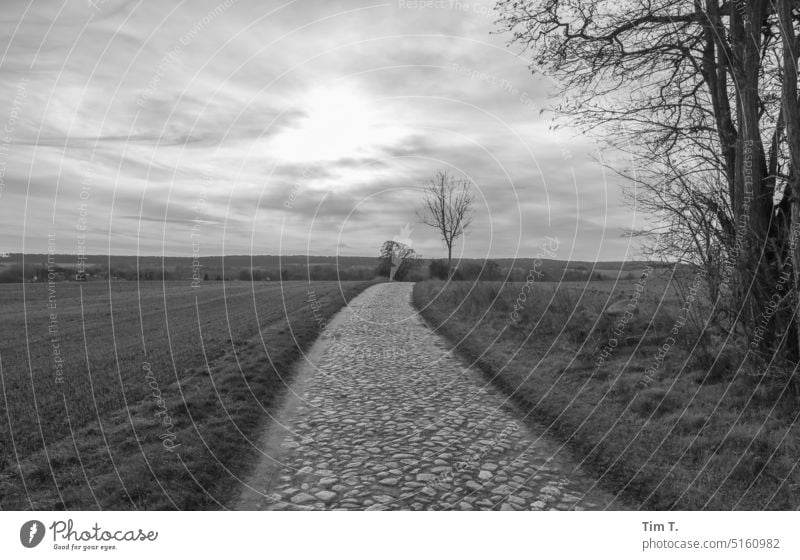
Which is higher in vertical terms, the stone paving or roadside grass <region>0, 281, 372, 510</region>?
the stone paving

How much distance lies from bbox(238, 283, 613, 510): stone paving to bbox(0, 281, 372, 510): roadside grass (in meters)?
0.72

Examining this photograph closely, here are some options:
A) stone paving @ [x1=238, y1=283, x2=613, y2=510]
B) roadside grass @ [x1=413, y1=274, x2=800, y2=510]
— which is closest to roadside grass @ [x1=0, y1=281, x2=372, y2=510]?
stone paving @ [x1=238, y1=283, x2=613, y2=510]

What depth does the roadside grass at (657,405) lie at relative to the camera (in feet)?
19.1

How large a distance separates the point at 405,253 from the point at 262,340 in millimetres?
47750

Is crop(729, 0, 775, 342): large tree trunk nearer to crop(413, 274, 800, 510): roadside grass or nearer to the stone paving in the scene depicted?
crop(413, 274, 800, 510): roadside grass

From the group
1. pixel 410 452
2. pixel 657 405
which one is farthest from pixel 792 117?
pixel 410 452

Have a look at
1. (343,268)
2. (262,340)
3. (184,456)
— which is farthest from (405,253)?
(184,456)

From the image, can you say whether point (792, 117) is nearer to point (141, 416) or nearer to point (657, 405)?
point (657, 405)

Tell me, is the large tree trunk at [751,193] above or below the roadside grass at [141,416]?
above

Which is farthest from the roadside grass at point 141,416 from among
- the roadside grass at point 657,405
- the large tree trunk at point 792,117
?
the large tree trunk at point 792,117

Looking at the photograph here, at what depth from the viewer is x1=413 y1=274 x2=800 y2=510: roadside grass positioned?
5.84 metres

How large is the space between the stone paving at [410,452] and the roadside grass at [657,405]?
2.19 feet

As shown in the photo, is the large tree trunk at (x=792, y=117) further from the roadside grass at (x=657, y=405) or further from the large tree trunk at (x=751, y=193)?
the roadside grass at (x=657, y=405)
